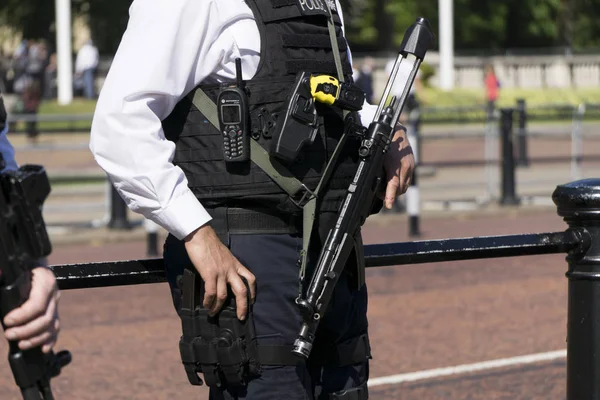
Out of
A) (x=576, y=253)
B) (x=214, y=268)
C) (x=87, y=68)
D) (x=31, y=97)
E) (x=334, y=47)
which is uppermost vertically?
(x=334, y=47)

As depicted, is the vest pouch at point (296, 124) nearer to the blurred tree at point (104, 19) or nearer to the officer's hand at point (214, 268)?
the officer's hand at point (214, 268)

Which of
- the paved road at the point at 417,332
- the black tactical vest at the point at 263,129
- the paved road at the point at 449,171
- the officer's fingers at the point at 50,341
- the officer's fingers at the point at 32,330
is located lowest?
the paved road at the point at 449,171

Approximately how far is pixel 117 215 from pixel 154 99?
34.0 feet

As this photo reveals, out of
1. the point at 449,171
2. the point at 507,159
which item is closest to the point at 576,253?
the point at 507,159

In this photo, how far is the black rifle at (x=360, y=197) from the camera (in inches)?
108

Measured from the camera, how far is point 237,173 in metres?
2.77

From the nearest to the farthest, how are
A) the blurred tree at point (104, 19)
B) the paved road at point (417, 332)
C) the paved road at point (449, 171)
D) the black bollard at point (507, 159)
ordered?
the paved road at point (417, 332) < the paved road at point (449, 171) < the black bollard at point (507, 159) < the blurred tree at point (104, 19)

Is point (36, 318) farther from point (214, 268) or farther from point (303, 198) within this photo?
point (303, 198)

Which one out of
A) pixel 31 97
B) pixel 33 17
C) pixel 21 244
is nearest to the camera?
pixel 21 244

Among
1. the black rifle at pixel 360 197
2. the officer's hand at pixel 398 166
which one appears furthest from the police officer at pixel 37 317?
the officer's hand at pixel 398 166

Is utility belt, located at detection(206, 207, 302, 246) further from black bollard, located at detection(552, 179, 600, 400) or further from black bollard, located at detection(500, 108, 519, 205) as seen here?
black bollard, located at detection(500, 108, 519, 205)

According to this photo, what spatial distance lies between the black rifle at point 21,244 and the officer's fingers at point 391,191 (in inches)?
43.1

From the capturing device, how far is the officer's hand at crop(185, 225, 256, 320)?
264 cm

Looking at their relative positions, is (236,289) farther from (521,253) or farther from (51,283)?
(521,253)
